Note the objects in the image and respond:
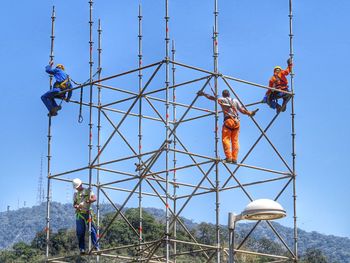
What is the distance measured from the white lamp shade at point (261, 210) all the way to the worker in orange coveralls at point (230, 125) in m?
5.34

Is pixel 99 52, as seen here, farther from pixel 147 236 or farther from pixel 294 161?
pixel 147 236

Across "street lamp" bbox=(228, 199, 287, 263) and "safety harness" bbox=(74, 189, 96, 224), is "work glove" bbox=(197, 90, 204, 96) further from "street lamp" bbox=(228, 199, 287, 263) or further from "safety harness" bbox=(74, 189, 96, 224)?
"street lamp" bbox=(228, 199, 287, 263)

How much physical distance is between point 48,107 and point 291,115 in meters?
6.38

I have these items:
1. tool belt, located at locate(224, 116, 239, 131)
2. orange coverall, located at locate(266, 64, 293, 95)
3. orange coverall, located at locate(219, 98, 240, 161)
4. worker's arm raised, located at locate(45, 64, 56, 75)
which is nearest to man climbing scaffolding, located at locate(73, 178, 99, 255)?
worker's arm raised, located at locate(45, 64, 56, 75)

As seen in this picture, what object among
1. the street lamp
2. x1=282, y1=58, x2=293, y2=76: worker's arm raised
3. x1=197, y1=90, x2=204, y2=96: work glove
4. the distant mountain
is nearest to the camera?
the street lamp

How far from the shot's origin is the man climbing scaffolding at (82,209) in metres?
30.0

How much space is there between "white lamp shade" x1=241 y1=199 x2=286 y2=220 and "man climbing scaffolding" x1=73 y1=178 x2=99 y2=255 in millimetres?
7355

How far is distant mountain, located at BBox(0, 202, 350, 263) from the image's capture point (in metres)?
135

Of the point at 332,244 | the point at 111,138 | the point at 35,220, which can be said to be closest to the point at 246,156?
the point at 111,138

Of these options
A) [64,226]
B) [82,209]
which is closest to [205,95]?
[82,209]

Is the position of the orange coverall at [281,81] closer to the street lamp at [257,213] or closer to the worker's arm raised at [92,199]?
the worker's arm raised at [92,199]

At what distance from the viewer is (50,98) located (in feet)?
102

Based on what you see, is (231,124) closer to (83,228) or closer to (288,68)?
(288,68)

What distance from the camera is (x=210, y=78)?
28562 millimetres
